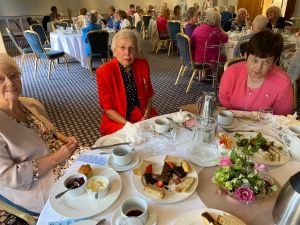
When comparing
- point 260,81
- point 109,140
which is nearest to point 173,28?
point 260,81

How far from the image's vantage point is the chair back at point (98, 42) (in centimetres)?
468

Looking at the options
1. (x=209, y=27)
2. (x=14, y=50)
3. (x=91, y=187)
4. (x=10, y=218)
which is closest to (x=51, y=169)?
(x=10, y=218)

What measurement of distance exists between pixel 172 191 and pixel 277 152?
22.4 inches

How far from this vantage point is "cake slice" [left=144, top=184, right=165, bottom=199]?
2.95ft

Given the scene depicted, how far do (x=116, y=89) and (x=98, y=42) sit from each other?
10.7ft

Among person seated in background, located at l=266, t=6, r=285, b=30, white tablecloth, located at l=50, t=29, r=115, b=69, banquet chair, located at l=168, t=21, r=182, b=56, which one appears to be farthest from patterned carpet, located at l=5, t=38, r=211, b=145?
person seated in background, located at l=266, t=6, r=285, b=30

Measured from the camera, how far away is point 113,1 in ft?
35.6

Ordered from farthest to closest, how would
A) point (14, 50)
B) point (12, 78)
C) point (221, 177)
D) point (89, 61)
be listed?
1. point (14, 50)
2. point (89, 61)
3. point (12, 78)
4. point (221, 177)

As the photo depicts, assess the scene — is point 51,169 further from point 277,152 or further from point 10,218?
point 277,152

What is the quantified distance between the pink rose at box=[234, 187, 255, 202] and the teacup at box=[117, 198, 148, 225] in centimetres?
34

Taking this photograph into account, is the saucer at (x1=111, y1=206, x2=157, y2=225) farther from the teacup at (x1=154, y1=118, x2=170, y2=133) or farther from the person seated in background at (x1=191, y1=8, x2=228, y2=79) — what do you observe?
the person seated in background at (x1=191, y1=8, x2=228, y2=79)

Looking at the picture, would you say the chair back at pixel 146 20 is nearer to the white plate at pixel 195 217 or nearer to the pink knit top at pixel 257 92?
the pink knit top at pixel 257 92

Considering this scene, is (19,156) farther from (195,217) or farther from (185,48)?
(185,48)

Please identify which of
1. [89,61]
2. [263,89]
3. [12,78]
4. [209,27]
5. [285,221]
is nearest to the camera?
[285,221]
